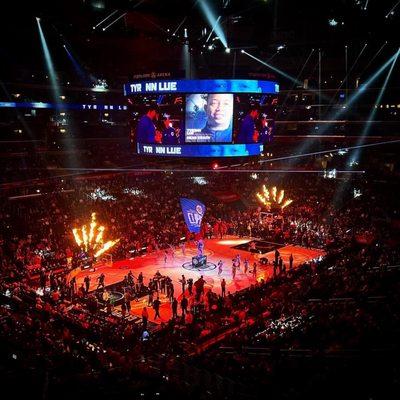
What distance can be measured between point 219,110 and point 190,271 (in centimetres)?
829

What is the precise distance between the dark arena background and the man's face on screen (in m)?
0.08

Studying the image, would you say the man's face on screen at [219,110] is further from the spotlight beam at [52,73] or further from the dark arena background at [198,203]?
the spotlight beam at [52,73]

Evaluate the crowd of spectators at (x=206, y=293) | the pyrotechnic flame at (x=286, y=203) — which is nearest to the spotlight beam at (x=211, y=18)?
the crowd of spectators at (x=206, y=293)

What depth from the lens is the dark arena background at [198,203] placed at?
358 inches

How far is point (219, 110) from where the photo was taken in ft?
62.0

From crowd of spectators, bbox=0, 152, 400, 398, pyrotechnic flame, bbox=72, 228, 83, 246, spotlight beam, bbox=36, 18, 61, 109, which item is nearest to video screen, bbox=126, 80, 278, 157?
pyrotechnic flame, bbox=72, 228, 83, 246

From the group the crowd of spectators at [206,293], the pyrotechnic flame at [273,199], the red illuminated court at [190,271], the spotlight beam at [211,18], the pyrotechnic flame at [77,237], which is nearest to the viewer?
the crowd of spectators at [206,293]

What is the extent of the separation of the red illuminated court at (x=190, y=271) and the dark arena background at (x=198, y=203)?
0.17m

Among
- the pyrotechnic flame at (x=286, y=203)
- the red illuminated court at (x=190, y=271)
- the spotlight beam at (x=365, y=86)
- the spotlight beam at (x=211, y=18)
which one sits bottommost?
the red illuminated court at (x=190, y=271)

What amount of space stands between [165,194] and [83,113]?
11073 millimetres

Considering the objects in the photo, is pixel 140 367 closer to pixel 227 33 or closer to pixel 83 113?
pixel 227 33

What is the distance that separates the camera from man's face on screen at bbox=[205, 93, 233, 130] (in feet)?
61.3

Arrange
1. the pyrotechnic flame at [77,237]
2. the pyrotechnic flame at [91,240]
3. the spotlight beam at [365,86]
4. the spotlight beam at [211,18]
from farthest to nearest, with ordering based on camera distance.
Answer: the spotlight beam at [365,86] < the pyrotechnic flame at [91,240] < the pyrotechnic flame at [77,237] < the spotlight beam at [211,18]

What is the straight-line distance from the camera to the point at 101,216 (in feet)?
86.0
